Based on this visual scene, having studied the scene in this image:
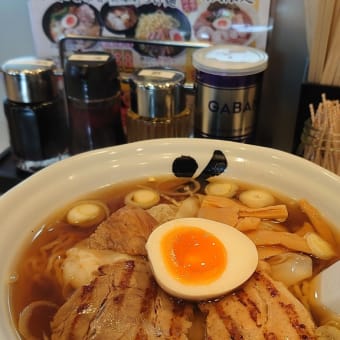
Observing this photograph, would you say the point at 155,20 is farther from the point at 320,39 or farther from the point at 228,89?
the point at 320,39

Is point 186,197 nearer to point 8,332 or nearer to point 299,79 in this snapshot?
point 8,332

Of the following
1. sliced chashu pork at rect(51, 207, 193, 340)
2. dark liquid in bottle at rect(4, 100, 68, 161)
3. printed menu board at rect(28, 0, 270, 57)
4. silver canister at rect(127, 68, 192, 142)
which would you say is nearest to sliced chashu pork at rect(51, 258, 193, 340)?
sliced chashu pork at rect(51, 207, 193, 340)

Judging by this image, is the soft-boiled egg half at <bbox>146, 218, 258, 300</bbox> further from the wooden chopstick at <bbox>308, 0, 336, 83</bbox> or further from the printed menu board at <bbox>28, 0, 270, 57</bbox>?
the printed menu board at <bbox>28, 0, 270, 57</bbox>

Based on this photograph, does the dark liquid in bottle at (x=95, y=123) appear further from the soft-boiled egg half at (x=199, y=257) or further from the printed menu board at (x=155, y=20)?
the soft-boiled egg half at (x=199, y=257)

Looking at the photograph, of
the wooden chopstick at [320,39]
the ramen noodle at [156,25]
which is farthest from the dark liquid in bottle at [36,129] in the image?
the wooden chopstick at [320,39]

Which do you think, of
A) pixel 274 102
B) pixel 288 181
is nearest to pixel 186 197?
pixel 288 181
